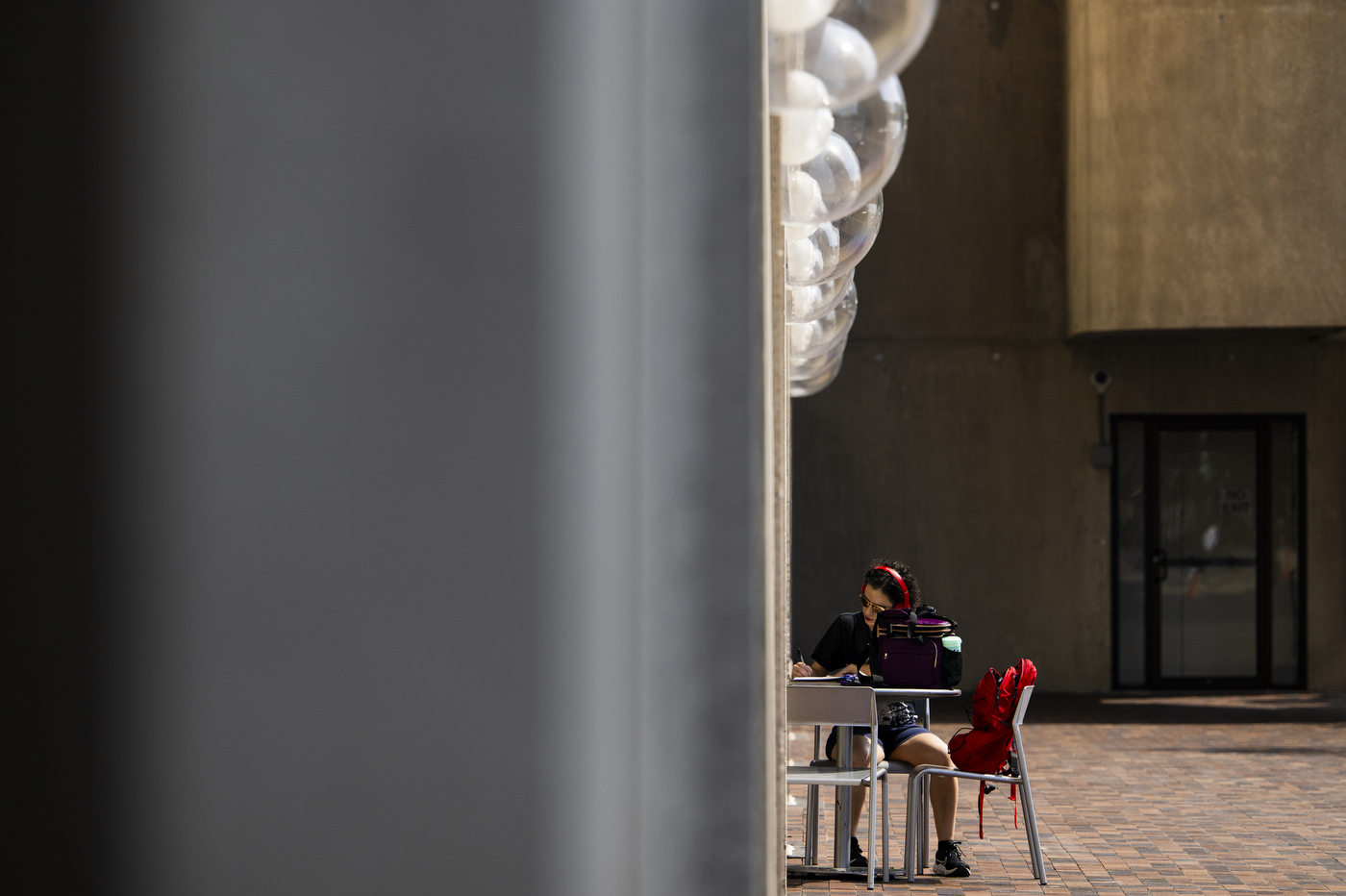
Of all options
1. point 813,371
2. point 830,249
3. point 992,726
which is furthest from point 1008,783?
point 813,371

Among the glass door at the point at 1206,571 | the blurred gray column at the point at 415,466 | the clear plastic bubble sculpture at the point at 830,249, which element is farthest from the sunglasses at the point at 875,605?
the glass door at the point at 1206,571

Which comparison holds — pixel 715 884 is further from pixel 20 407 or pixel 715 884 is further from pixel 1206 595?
pixel 1206 595

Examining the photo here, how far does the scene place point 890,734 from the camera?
6164 millimetres

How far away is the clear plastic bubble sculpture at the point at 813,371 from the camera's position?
7.98 m

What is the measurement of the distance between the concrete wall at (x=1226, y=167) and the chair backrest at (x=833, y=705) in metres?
7.76

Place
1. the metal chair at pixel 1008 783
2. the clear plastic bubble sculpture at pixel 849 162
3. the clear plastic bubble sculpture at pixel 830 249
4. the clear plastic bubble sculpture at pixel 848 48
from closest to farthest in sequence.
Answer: the clear plastic bubble sculpture at pixel 848 48
the clear plastic bubble sculpture at pixel 849 162
the clear plastic bubble sculpture at pixel 830 249
the metal chair at pixel 1008 783

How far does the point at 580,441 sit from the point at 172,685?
21.1 inches

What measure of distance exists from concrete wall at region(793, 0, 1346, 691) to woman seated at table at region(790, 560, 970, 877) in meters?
6.85

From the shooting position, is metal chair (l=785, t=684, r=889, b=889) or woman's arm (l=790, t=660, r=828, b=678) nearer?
metal chair (l=785, t=684, r=889, b=889)

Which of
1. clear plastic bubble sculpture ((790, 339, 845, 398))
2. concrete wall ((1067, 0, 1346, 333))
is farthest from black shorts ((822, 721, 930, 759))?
concrete wall ((1067, 0, 1346, 333))

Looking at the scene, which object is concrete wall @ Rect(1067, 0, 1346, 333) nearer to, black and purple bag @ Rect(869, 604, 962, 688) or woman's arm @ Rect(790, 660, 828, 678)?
woman's arm @ Rect(790, 660, 828, 678)

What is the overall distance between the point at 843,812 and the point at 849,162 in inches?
141

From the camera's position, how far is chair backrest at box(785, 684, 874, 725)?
5.49m

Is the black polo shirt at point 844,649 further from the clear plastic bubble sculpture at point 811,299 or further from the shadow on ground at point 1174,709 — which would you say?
the shadow on ground at point 1174,709
